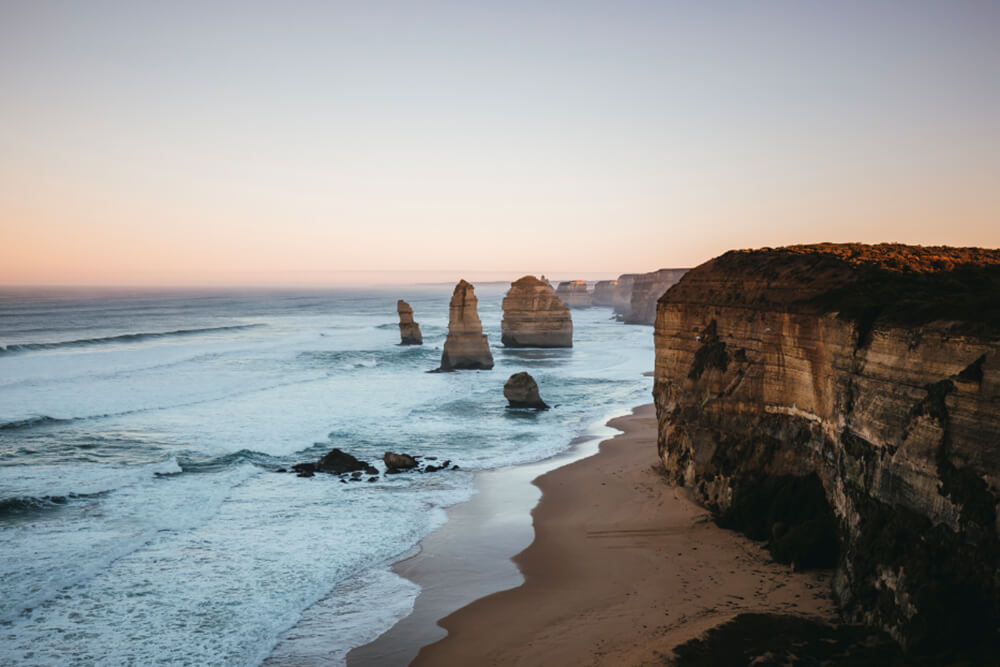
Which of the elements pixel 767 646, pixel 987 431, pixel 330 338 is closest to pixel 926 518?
pixel 987 431

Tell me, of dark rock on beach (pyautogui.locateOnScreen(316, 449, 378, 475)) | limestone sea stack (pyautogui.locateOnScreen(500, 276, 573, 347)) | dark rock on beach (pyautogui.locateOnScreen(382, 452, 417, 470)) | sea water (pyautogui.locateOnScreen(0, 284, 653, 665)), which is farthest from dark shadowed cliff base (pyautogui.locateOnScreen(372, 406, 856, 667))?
limestone sea stack (pyautogui.locateOnScreen(500, 276, 573, 347))

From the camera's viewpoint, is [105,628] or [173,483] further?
[173,483]

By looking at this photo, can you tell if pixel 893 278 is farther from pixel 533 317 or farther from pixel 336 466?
pixel 533 317

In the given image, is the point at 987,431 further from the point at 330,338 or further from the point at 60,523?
the point at 330,338

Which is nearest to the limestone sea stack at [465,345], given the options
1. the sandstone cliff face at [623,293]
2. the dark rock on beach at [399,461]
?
the dark rock on beach at [399,461]

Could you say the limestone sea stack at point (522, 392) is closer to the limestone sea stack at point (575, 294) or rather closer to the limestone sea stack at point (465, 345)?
the limestone sea stack at point (465, 345)

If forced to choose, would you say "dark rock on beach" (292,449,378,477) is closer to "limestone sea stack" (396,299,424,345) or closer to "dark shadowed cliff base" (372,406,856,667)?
"dark shadowed cliff base" (372,406,856,667)
